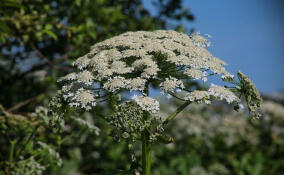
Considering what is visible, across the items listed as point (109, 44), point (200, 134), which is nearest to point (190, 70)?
point (109, 44)

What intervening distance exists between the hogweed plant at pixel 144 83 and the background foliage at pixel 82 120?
21cm

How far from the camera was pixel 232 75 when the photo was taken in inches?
90.5

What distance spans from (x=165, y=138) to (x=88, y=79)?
644 millimetres

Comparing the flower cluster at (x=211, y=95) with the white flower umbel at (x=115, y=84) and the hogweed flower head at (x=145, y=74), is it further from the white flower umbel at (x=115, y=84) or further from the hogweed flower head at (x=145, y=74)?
the white flower umbel at (x=115, y=84)

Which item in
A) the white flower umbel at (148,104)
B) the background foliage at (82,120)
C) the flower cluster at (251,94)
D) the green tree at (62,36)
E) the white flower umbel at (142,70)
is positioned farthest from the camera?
the green tree at (62,36)

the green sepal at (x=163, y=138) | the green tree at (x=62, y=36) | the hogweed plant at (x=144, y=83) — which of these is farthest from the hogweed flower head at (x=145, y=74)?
the green tree at (x=62, y=36)

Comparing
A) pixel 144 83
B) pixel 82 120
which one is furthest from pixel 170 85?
pixel 82 120

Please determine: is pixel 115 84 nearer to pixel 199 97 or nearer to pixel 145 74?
pixel 145 74

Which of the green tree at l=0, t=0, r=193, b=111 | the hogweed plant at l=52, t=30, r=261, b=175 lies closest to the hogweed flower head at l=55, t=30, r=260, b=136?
the hogweed plant at l=52, t=30, r=261, b=175

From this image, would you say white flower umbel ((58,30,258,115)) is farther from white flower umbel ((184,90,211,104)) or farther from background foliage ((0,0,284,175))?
background foliage ((0,0,284,175))

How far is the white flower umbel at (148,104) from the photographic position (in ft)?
6.30

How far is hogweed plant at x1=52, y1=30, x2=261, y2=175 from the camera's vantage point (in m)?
2.00

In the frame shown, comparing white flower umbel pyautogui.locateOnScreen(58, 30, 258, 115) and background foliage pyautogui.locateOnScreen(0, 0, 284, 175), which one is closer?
white flower umbel pyautogui.locateOnScreen(58, 30, 258, 115)

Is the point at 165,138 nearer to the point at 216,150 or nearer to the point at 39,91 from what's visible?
the point at 39,91
